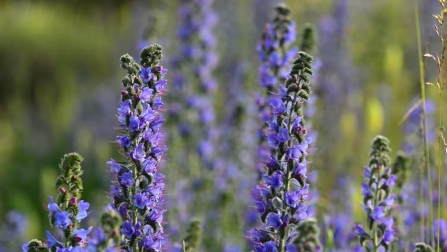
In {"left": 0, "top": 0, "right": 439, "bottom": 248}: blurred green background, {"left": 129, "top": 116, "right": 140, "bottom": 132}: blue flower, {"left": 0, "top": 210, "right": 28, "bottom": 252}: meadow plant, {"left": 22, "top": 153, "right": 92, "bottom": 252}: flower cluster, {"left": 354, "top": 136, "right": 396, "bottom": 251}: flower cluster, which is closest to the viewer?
{"left": 22, "top": 153, "right": 92, "bottom": 252}: flower cluster

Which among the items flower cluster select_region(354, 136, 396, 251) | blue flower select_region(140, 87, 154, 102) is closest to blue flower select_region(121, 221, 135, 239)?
blue flower select_region(140, 87, 154, 102)

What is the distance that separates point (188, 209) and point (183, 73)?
1.06 m

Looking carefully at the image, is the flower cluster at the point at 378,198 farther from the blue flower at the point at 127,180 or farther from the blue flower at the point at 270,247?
the blue flower at the point at 127,180

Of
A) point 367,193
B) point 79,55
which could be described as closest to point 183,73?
point 367,193

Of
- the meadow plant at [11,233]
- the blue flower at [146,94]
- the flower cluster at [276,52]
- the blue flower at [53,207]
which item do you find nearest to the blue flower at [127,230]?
the blue flower at [53,207]

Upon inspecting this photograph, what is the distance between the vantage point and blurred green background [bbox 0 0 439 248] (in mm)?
6590

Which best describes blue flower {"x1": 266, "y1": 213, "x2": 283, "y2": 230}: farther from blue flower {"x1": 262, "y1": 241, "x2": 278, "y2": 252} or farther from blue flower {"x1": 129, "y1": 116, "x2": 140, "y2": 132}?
blue flower {"x1": 129, "y1": 116, "x2": 140, "y2": 132}

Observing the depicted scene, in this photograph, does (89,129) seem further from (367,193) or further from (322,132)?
(367,193)

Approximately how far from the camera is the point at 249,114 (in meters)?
5.91

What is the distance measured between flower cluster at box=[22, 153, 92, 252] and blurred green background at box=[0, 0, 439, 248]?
90.4 inches

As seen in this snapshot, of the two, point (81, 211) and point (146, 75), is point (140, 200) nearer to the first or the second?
point (81, 211)

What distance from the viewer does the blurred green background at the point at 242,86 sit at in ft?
21.6

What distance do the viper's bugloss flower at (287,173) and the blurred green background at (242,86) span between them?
1.99 m

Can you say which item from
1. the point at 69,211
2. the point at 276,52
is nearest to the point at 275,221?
the point at 69,211
